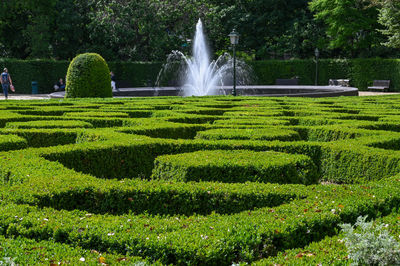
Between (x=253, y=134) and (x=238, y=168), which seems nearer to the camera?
(x=238, y=168)

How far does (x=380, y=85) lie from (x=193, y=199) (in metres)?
29.5

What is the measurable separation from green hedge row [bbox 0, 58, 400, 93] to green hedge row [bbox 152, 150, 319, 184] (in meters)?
27.4

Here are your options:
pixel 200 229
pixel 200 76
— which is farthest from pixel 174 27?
pixel 200 229

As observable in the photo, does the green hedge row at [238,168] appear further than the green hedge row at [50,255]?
Yes

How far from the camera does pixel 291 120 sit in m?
9.20

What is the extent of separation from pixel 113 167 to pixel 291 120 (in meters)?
4.51

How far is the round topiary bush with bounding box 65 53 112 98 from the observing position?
15711 mm

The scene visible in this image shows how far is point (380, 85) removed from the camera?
3066 centimetres

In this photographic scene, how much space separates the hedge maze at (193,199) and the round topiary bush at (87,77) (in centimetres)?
925

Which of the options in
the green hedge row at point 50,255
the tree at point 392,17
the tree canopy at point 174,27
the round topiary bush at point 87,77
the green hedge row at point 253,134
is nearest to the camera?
the green hedge row at point 50,255

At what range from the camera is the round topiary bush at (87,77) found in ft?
51.5

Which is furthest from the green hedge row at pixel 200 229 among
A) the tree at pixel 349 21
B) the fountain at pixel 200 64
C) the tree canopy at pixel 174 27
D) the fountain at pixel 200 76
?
the tree at pixel 349 21

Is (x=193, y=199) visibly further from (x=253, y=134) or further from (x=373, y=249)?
(x=253, y=134)

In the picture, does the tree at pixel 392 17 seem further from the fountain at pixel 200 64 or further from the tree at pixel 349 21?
the fountain at pixel 200 64
